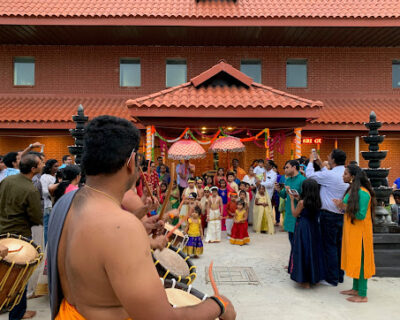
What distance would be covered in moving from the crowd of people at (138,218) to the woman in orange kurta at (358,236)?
14 mm

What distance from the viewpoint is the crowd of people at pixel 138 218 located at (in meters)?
1.21

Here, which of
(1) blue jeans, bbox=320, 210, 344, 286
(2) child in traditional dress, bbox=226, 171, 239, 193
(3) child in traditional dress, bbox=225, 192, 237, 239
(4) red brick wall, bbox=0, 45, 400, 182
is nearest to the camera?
(1) blue jeans, bbox=320, 210, 344, 286

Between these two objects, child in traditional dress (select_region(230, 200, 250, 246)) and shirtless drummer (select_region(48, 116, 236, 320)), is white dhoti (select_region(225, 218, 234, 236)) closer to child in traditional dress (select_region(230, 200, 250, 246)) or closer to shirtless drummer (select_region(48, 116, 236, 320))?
child in traditional dress (select_region(230, 200, 250, 246))

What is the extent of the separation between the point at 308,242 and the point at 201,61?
9.31 m

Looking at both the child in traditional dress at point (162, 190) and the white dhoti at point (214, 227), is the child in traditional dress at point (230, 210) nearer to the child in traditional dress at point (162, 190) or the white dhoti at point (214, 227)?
the white dhoti at point (214, 227)

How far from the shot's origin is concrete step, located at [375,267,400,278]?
527 cm

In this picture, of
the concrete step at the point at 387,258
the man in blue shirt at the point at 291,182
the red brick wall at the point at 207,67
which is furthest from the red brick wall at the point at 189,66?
the concrete step at the point at 387,258

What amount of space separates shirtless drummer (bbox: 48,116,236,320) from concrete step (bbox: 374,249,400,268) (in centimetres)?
486

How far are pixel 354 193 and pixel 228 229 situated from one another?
4.38m

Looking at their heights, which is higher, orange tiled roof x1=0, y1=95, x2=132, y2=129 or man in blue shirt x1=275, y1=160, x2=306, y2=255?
orange tiled roof x1=0, y1=95, x2=132, y2=129

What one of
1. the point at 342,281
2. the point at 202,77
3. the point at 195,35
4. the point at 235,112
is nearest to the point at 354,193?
the point at 342,281

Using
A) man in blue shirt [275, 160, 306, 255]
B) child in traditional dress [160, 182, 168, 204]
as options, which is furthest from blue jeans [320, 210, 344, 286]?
child in traditional dress [160, 182, 168, 204]

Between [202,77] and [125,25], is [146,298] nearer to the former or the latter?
[202,77]

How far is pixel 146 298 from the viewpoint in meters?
1.17
